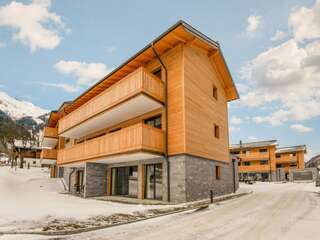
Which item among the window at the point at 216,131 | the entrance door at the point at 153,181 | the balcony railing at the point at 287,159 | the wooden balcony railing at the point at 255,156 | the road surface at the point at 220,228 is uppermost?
the window at the point at 216,131

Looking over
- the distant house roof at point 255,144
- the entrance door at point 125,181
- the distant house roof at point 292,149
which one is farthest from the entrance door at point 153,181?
the distant house roof at point 292,149

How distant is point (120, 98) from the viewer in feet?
56.0

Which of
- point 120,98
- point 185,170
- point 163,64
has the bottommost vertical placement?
point 185,170

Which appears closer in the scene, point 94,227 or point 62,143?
point 94,227

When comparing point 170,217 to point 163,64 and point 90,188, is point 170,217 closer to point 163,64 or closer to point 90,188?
point 163,64

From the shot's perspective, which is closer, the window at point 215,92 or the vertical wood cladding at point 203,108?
the vertical wood cladding at point 203,108

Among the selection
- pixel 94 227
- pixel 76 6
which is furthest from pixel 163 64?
pixel 94 227

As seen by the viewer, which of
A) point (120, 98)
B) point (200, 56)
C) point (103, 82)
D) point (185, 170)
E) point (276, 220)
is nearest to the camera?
point (276, 220)

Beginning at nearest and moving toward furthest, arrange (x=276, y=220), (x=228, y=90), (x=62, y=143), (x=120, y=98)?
(x=276, y=220), (x=120, y=98), (x=228, y=90), (x=62, y=143)

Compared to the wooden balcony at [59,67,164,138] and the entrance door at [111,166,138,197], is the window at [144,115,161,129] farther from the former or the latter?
the entrance door at [111,166,138,197]

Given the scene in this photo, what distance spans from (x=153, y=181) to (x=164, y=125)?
3885mm

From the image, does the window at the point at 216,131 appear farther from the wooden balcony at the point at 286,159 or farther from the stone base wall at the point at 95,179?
the wooden balcony at the point at 286,159

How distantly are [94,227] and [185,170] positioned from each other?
768 cm

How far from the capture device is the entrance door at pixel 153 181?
54.8 feet
